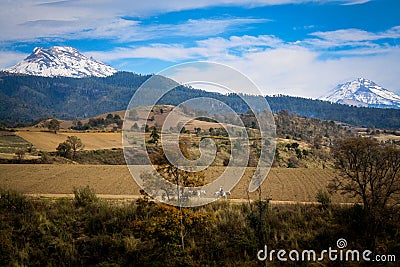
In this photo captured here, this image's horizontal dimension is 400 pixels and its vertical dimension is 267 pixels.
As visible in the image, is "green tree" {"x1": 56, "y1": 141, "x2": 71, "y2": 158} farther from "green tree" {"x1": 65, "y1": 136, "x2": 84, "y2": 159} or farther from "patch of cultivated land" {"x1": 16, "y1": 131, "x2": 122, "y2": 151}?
"patch of cultivated land" {"x1": 16, "y1": 131, "x2": 122, "y2": 151}

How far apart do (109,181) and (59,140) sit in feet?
121

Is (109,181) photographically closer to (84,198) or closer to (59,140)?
(84,198)

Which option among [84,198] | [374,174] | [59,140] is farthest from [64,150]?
[374,174]

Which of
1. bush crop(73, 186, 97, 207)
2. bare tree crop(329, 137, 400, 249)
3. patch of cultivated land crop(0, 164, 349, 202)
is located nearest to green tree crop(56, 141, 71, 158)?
patch of cultivated land crop(0, 164, 349, 202)

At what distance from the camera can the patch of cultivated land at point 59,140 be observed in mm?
58438

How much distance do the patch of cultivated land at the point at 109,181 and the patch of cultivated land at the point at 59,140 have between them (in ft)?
75.4

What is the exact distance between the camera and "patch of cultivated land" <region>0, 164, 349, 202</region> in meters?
26.2

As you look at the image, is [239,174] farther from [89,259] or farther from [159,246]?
[89,259]

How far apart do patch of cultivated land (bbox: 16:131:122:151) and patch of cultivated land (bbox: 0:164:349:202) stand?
23.0m

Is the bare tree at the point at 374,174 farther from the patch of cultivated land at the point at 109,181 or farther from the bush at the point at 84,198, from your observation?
the bush at the point at 84,198

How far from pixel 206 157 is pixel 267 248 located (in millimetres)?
5342

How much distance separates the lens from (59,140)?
63188 millimetres

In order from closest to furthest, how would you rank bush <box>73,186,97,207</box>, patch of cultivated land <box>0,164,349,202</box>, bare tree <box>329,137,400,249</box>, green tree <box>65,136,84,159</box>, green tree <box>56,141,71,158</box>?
bare tree <box>329,137,400,249</box>, bush <box>73,186,97,207</box>, patch of cultivated land <box>0,164,349,202</box>, green tree <box>56,141,71,158</box>, green tree <box>65,136,84,159</box>

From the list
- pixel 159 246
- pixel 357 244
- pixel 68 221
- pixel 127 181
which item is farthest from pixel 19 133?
pixel 357 244
